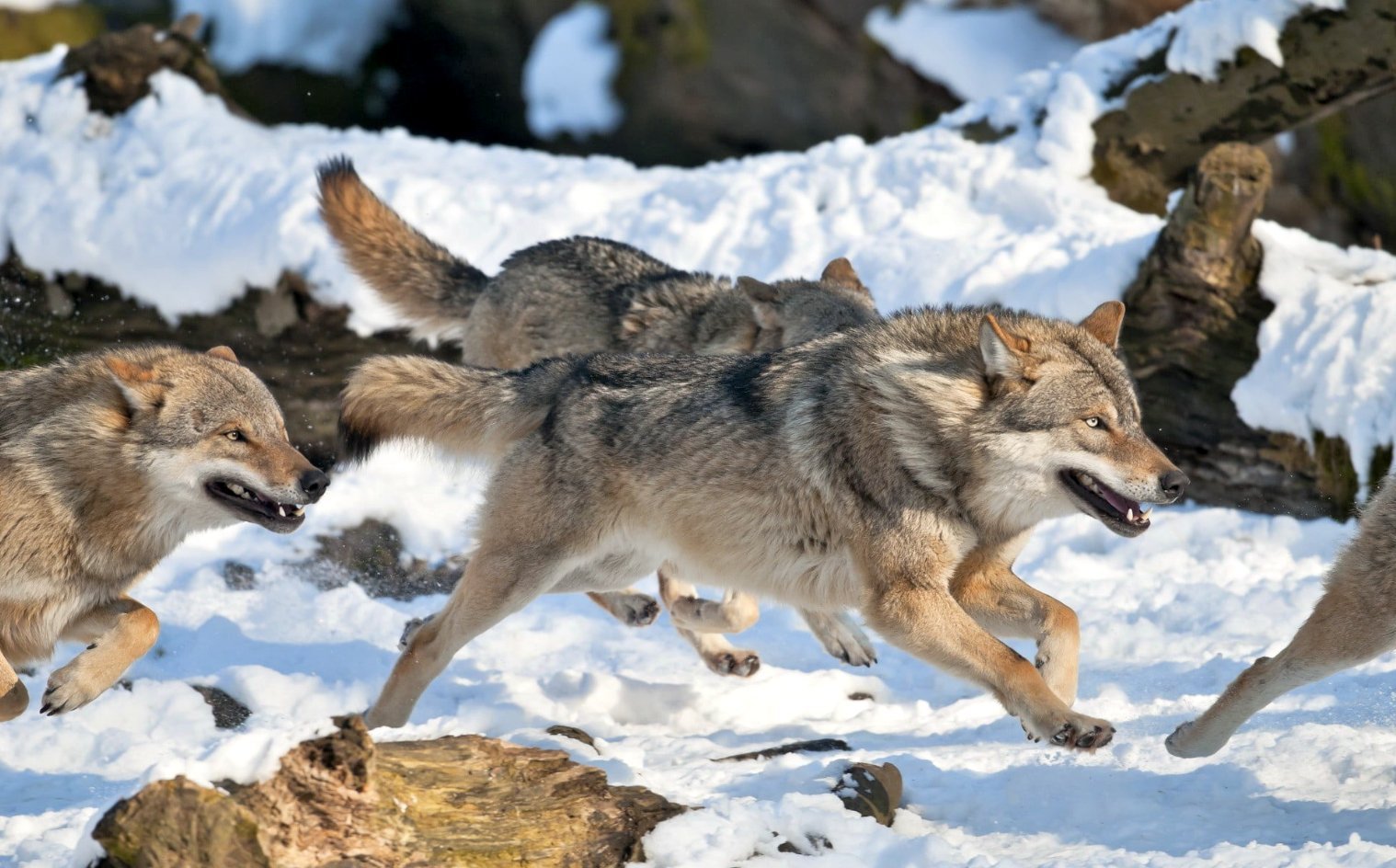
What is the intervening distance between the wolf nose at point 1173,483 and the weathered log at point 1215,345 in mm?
3822

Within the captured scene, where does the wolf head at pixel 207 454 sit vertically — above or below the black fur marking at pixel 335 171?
below

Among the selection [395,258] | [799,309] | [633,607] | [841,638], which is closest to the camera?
[841,638]

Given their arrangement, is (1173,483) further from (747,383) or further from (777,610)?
(777,610)

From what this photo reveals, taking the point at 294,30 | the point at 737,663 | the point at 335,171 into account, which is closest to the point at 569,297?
the point at 335,171

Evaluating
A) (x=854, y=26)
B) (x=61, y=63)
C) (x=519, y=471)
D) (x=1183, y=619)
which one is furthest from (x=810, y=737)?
(x=854, y=26)

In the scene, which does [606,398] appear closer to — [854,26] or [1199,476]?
[1199,476]

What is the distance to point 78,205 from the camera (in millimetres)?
9867

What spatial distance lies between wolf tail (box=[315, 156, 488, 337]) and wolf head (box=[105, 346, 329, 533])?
2.80 meters

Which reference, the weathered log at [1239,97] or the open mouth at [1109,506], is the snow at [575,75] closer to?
the weathered log at [1239,97]

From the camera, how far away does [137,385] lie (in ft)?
16.0

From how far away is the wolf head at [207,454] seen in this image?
4.86 meters

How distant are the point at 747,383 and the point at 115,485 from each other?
88.6 inches

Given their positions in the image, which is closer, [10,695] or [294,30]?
[10,695]

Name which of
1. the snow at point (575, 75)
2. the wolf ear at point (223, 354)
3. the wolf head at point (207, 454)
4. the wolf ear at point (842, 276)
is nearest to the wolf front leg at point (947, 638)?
the wolf head at point (207, 454)
